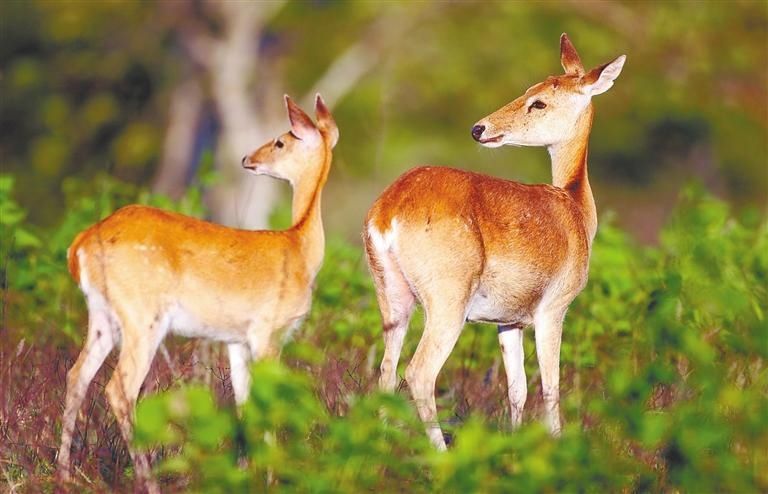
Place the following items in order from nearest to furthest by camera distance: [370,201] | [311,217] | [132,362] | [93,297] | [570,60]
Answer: [132,362], [93,297], [311,217], [570,60], [370,201]

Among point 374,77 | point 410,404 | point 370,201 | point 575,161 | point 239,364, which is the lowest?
point 370,201

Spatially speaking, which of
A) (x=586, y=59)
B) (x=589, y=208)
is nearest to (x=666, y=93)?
(x=586, y=59)

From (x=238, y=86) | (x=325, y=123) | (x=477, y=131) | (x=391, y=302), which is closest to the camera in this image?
(x=391, y=302)

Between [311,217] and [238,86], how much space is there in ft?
48.4

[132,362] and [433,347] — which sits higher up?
[132,362]

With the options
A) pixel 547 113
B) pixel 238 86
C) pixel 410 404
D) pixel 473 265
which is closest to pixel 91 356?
pixel 410 404

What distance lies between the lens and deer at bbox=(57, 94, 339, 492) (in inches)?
224

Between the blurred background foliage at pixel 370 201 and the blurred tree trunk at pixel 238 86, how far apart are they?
0.07 meters

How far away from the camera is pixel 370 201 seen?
24.0m

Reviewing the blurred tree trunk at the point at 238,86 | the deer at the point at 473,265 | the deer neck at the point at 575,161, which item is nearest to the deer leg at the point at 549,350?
the deer at the point at 473,265

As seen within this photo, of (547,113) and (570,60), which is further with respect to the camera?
(570,60)

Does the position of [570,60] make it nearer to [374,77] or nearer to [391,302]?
[391,302]

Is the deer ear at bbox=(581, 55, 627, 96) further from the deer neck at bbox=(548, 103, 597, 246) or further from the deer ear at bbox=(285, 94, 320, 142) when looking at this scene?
the deer ear at bbox=(285, 94, 320, 142)

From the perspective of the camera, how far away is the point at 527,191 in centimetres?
636
